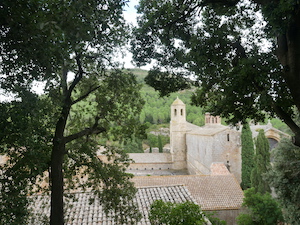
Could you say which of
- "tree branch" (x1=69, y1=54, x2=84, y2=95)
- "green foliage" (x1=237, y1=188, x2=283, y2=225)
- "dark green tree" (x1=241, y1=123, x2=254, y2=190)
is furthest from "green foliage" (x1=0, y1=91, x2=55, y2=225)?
"dark green tree" (x1=241, y1=123, x2=254, y2=190)

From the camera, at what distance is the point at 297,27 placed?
3.84 metres

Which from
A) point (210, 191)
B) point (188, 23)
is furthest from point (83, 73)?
point (210, 191)

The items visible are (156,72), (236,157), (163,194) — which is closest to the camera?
(156,72)

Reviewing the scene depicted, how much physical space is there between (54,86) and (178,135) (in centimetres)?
3226

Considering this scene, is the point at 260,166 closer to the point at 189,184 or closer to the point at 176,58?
the point at 189,184

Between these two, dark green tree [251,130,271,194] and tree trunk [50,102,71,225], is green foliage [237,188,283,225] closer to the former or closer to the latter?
dark green tree [251,130,271,194]

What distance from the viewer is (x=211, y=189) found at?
651 inches

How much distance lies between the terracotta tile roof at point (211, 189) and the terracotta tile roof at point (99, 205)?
593 centimetres

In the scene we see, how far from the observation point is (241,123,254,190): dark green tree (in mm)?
22013

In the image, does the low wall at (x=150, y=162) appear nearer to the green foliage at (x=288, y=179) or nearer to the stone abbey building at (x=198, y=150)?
the stone abbey building at (x=198, y=150)

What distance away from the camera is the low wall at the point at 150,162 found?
33.7 metres

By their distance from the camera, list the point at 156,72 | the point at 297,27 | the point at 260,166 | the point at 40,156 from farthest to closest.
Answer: the point at 260,166 → the point at 156,72 → the point at 40,156 → the point at 297,27

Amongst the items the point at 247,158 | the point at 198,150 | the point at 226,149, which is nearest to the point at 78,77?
the point at 247,158

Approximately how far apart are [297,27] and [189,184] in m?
14.9
